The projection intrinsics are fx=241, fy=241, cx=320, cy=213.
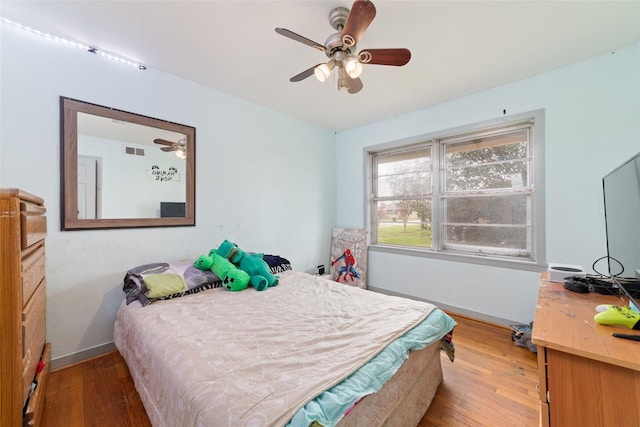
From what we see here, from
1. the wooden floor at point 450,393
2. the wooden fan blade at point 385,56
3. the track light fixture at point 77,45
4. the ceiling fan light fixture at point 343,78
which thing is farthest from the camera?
the ceiling fan light fixture at point 343,78

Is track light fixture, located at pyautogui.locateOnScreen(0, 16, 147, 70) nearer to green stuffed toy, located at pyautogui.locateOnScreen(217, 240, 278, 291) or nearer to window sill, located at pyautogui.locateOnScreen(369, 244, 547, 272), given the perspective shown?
green stuffed toy, located at pyautogui.locateOnScreen(217, 240, 278, 291)

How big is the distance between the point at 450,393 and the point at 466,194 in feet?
7.11

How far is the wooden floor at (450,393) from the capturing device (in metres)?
1.46

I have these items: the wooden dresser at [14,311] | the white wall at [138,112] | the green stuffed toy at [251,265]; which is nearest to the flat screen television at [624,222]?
the green stuffed toy at [251,265]

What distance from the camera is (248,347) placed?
127 centimetres

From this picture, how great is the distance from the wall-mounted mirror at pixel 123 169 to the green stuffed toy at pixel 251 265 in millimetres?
553

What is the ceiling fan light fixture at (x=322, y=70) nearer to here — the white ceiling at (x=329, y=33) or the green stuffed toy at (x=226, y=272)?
the white ceiling at (x=329, y=33)

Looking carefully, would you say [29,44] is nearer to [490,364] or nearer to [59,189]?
[59,189]

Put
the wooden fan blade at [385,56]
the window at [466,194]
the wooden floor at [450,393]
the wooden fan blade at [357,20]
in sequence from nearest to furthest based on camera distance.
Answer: the wooden fan blade at [357,20], the wooden floor at [450,393], the wooden fan blade at [385,56], the window at [466,194]

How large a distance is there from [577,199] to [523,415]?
198 centimetres

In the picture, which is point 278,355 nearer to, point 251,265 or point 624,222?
point 251,265

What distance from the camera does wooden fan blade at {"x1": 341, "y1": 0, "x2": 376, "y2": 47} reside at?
4.27ft

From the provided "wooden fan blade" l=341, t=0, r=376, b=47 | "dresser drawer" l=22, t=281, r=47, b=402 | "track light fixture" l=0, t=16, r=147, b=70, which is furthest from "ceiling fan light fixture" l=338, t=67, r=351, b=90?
"dresser drawer" l=22, t=281, r=47, b=402

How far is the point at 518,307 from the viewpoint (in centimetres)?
256
